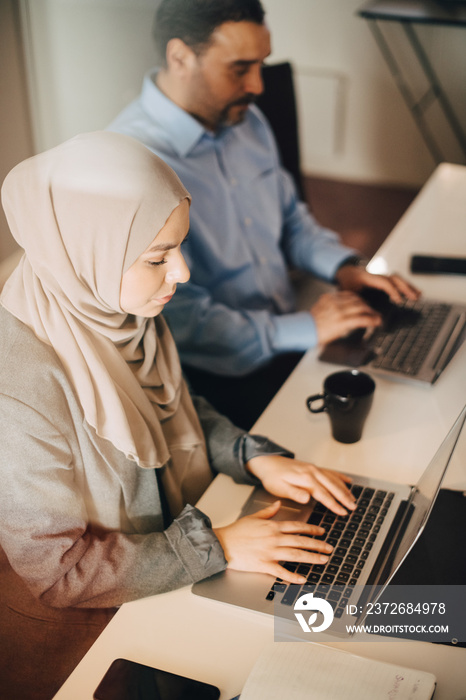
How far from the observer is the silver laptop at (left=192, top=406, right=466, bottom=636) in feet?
2.77

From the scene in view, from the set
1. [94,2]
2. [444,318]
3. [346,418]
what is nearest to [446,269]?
[444,318]

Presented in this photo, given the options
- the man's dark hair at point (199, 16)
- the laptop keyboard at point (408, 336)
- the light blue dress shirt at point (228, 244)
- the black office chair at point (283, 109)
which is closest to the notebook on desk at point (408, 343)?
the laptop keyboard at point (408, 336)

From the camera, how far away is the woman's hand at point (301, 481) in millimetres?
972

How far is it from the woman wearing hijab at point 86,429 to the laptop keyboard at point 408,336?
13.7 inches

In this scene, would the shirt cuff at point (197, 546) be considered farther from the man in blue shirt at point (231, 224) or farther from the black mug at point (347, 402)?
the man in blue shirt at point (231, 224)

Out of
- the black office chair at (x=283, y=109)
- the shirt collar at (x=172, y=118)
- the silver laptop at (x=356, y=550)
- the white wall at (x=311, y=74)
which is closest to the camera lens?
the silver laptop at (x=356, y=550)

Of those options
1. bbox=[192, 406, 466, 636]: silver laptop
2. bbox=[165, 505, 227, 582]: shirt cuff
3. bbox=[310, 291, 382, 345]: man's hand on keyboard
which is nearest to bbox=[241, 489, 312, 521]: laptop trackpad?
bbox=[192, 406, 466, 636]: silver laptop

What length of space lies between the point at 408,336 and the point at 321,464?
40 cm

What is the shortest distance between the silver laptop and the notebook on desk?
31 cm

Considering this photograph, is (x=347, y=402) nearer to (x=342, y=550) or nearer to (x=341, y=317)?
(x=342, y=550)

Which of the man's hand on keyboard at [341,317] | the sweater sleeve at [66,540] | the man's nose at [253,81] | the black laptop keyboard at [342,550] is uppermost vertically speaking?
the man's nose at [253,81]

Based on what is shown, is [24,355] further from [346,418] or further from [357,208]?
[357,208]

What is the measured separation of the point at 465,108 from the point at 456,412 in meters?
2.41

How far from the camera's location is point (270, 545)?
90 cm
